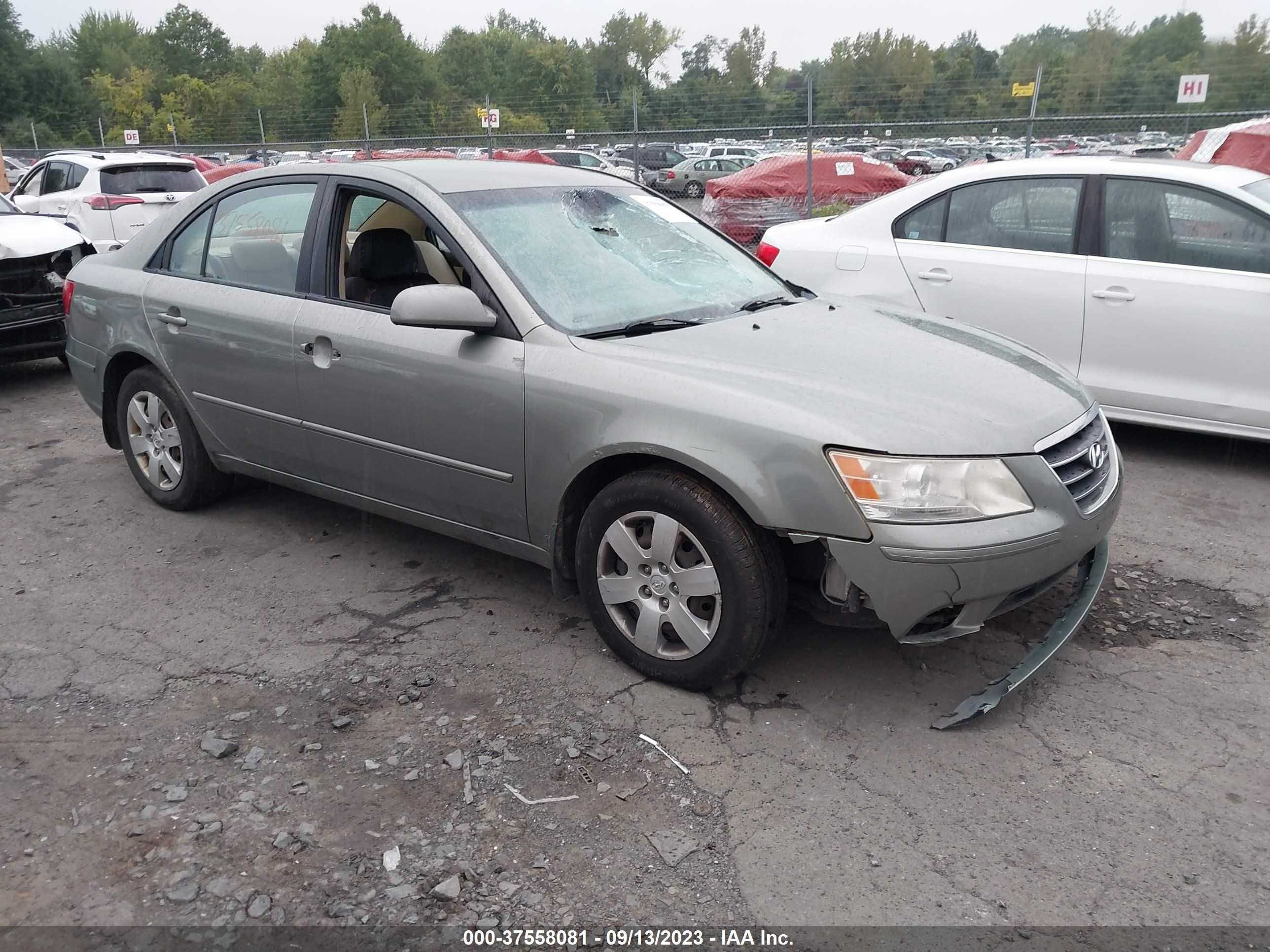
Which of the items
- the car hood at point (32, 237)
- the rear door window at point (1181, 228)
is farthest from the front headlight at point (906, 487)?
the car hood at point (32, 237)

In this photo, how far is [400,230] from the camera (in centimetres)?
425

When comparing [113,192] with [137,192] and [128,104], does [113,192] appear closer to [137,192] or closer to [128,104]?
[137,192]

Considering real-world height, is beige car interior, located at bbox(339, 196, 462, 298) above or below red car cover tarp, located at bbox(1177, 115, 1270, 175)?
below

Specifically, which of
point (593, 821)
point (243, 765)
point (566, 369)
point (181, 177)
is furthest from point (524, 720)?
point (181, 177)

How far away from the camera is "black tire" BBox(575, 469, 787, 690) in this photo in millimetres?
3125

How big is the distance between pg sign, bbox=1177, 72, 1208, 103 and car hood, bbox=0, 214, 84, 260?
1460 centimetres

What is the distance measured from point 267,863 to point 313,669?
41.2 inches

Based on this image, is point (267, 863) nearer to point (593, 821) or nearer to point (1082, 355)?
point (593, 821)

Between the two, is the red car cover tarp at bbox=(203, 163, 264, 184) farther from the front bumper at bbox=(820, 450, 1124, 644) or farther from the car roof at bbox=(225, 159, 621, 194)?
the front bumper at bbox=(820, 450, 1124, 644)

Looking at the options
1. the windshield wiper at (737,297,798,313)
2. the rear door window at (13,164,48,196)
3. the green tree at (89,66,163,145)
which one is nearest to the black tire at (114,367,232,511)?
the windshield wiper at (737,297,798,313)

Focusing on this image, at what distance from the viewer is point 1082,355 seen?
5680mm

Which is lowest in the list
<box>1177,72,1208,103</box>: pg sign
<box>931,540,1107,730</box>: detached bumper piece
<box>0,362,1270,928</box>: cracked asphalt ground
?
<box>0,362,1270,928</box>: cracked asphalt ground

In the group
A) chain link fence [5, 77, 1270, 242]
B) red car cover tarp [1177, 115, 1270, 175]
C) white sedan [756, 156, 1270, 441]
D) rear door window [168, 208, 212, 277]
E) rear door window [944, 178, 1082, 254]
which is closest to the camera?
rear door window [168, 208, 212, 277]

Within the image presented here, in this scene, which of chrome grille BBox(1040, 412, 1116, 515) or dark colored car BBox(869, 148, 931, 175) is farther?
dark colored car BBox(869, 148, 931, 175)
